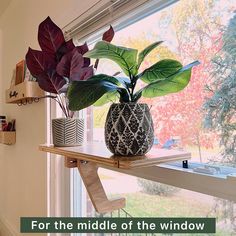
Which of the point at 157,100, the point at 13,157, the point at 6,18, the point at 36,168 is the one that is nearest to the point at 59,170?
the point at 36,168

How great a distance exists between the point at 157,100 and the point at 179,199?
398 millimetres

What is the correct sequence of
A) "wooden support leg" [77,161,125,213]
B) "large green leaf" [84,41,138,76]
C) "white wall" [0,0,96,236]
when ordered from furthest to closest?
"white wall" [0,0,96,236], "wooden support leg" [77,161,125,213], "large green leaf" [84,41,138,76]

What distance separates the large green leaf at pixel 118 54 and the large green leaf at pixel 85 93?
8cm

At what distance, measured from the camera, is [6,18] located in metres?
2.77

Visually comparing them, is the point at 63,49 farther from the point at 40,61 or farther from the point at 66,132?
the point at 66,132

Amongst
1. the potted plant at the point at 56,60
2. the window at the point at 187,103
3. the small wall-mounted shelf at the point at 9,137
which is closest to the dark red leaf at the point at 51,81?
the potted plant at the point at 56,60

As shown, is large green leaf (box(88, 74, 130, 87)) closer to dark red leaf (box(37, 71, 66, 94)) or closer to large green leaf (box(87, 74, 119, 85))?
large green leaf (box(87, 74, 119, 85))

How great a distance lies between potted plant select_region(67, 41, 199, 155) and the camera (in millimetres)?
738

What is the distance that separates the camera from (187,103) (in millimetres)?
980

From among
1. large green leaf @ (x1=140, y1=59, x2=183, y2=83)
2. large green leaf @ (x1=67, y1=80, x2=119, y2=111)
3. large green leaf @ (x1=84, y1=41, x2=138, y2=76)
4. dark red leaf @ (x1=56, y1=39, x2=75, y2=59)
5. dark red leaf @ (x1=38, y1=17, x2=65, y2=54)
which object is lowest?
large green leaf @ (x1=67, y1=80, x2=119, y2=111)

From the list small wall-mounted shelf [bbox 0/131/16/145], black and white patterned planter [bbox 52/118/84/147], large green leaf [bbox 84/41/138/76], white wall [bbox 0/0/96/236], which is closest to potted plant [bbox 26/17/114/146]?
black and white patterned planter [bbox 52/118/84/147]

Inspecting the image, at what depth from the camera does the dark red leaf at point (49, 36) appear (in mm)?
995

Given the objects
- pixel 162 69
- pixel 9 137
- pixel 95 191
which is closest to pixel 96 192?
pixel 95 191

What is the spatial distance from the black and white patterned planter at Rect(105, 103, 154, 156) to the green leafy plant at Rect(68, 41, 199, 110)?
4 centimetres
